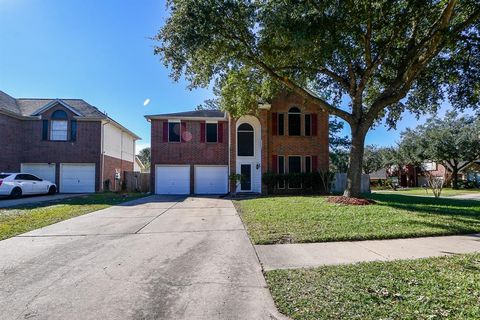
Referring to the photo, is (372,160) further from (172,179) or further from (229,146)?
(172,179)

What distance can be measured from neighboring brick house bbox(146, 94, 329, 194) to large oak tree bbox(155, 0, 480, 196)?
4280 millimetres

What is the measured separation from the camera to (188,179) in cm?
2072

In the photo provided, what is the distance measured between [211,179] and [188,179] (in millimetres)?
1566

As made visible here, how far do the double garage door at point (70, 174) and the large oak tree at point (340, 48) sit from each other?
470 inches

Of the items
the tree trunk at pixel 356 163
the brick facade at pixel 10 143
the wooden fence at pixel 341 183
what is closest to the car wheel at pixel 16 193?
the brick facade at pixel 10 143

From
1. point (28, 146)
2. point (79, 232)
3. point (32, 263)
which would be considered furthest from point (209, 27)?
point (28, 146)

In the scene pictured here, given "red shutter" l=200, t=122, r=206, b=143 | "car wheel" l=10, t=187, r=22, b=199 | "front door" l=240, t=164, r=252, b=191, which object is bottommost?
"car wheel" l=10, t=187, r=22, b=199

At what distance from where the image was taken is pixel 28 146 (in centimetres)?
2105

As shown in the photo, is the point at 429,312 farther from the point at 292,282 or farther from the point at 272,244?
the point at 272,244

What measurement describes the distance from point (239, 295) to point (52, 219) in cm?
791

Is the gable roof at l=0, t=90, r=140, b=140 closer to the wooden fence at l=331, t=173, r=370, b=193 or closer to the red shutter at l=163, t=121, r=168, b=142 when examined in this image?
the red shutter at l=163, t=121, r=168, b=142

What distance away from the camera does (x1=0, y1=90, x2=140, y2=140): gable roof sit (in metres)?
20.9

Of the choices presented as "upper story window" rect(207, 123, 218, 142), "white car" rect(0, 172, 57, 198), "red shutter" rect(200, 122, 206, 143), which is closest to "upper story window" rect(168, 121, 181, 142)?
"red shutter" rect(200, 122, 206, 143)

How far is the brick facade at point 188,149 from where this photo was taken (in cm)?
2050
